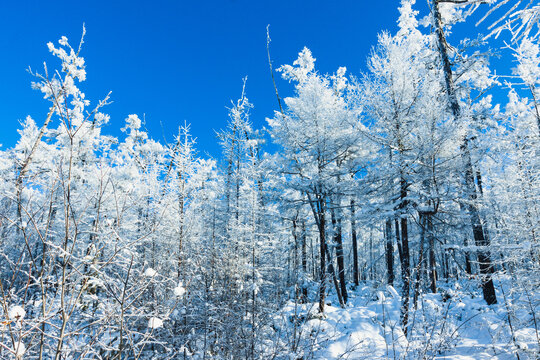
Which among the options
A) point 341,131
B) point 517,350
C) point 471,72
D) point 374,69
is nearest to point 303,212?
point 341,131

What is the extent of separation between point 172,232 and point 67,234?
8.81 m

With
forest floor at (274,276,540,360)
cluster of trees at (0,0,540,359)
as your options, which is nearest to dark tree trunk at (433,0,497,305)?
cluster of trees at (0,0,540,359)

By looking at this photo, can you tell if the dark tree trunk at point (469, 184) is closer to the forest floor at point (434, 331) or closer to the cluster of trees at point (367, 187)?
the cluster of trees at point (367, 187)

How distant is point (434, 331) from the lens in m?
6.21

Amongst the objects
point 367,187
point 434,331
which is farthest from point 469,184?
point 434,331

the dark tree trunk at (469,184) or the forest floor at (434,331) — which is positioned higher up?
the dark tree trunk at (469,184)

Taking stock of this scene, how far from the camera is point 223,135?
1641 centimetres

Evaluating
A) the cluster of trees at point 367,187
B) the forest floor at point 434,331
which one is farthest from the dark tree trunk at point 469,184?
the forest floor at point 434,331

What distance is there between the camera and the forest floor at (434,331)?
13.9 feet

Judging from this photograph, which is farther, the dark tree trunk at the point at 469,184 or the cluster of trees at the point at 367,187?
the dark tree trunk at the point at 469,184

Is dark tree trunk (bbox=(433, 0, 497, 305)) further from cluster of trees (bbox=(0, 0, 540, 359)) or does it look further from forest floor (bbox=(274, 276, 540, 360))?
forest floor (bbox=(274, 276, 540, 360))

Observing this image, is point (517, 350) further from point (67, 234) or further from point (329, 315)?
point (67, 234)

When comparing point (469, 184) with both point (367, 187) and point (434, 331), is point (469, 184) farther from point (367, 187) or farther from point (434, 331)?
point (434, 331)

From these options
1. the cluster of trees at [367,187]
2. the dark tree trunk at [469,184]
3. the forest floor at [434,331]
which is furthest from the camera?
the dark tree trunk at [469,184]
